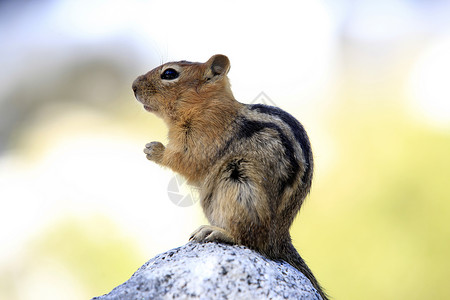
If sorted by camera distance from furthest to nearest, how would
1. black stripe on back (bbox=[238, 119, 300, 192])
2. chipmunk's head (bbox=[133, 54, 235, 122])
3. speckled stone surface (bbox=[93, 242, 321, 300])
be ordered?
chipmunk's head (bbox=[133, 54, 235, 122]), black stripe on back (bbox=[238, 119, 300, 192]), speckled stone surface (bbox=[93, 242, 321, 300])

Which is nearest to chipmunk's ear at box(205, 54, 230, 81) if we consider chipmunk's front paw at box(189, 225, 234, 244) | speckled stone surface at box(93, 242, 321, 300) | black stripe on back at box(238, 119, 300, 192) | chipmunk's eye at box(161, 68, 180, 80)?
chipmunk's eye at box(161, 68, 180, 80)

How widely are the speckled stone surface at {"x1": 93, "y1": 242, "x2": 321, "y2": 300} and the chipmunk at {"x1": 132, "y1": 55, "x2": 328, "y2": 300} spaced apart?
187mm

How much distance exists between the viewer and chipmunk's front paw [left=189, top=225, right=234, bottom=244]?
10.4ft

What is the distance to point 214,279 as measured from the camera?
283cm

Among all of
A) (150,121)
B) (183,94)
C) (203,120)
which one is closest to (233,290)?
(203,120)

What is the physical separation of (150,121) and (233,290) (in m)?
5.10

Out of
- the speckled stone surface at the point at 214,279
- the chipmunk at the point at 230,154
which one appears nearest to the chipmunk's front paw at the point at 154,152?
the chipmunk at the point at 230,154

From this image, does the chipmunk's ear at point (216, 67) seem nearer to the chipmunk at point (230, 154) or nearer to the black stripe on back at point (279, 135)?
the chipmunk at point (230, 154)

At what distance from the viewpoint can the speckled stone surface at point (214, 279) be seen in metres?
2.77

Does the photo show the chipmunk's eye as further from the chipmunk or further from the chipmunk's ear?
the chipmunk's ear

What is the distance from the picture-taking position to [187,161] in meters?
3.55

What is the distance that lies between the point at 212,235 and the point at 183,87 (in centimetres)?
116

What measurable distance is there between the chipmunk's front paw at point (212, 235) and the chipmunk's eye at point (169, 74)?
121 cm

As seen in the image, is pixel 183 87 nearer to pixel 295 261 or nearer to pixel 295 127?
pixel 295 127
